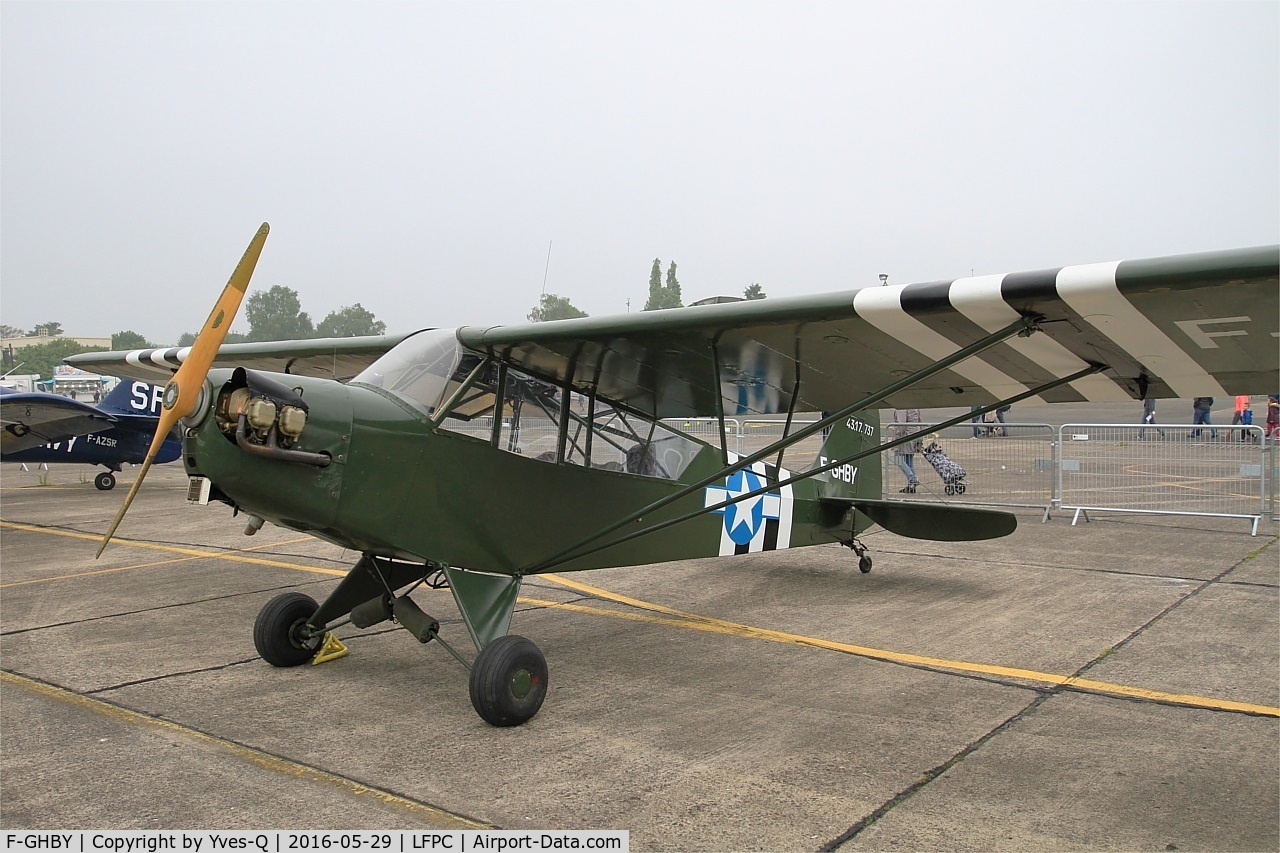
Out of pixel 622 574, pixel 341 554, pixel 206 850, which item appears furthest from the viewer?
pixel 341 554

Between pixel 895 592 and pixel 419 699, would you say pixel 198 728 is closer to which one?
pixel 419 699

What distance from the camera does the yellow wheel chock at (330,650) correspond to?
5406mm

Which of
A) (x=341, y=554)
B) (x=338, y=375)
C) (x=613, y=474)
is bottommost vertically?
(x=341, y=554)

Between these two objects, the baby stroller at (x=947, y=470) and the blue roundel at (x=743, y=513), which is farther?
the baby stroller at (x=947, y=470)

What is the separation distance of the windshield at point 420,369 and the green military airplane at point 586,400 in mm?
13

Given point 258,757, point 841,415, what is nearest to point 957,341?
point 841,415

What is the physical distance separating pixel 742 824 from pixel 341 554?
7.21 meters

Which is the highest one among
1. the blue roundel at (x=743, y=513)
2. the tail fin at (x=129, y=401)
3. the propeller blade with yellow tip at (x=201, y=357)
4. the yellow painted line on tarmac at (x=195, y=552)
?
the propeller blade with yellow tip at (x=201, y=357)

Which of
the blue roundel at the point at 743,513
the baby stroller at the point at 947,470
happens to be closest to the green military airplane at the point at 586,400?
the blue roundel at the point at 743,513

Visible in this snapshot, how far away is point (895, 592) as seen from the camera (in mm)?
7504

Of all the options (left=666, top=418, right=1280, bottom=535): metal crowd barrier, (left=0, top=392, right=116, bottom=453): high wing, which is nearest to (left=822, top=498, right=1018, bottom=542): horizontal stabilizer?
(left=666, top=418, right=1280, bottom=535): metal crowd barrier

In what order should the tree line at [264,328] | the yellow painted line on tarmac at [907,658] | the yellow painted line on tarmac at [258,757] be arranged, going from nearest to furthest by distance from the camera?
the yellow painted line on tarmac at [258,757], the yellow painted line on tarmac at [907,658], the tree line at [264,328]

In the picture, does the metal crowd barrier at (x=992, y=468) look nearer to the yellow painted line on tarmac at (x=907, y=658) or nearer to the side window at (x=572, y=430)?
the yellow painted line on tarmac at (x=907, y=658)

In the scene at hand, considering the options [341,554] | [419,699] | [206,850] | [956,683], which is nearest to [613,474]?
[419,699]
